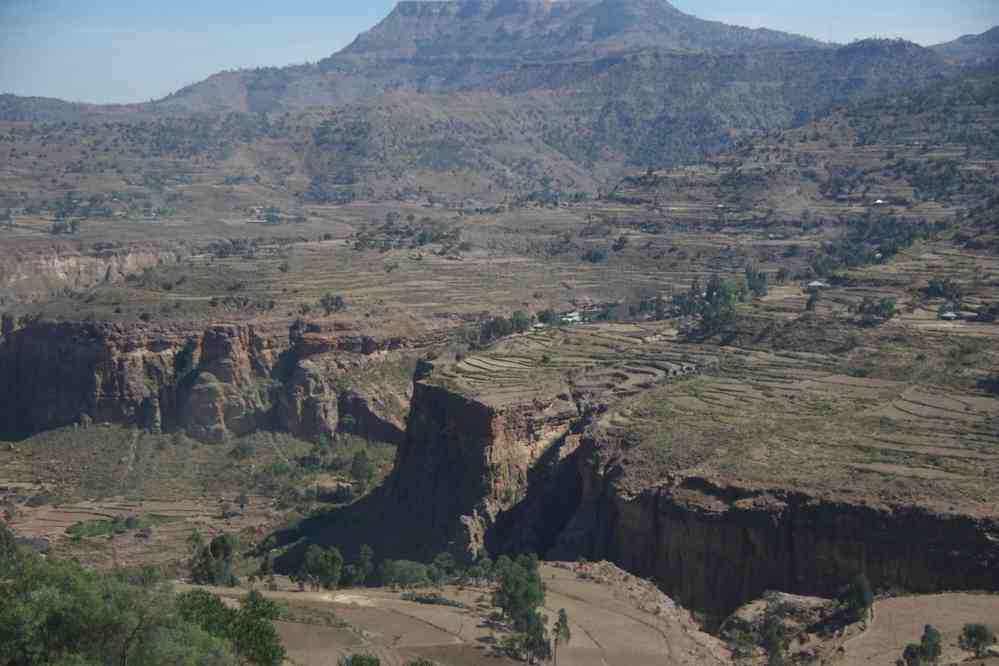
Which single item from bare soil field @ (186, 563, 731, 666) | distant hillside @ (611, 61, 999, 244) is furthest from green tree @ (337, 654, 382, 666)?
distant hillside @ (611, 61, 999, 244)

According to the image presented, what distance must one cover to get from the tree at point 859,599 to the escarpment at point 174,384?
115 feet

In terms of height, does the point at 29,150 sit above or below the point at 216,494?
above

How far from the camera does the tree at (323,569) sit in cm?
4522

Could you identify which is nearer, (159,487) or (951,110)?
(159,487)

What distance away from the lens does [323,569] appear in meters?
45.3

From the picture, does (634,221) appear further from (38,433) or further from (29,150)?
(29,150)

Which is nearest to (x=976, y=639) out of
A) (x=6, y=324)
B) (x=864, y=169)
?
(x=6, y=324)

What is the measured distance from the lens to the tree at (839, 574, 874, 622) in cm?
3528

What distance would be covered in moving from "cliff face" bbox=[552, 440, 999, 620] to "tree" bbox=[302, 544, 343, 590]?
331 inches

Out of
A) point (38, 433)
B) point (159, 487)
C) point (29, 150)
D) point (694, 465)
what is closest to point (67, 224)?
point (29, 150)

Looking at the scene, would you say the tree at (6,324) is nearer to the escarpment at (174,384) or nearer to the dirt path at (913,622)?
the escarpment at (174,384)

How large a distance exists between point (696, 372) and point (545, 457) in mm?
8755

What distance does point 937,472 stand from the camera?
137 feet

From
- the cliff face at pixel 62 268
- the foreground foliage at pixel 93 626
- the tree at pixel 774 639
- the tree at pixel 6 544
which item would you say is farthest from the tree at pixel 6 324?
the tree at pixel 774 639
